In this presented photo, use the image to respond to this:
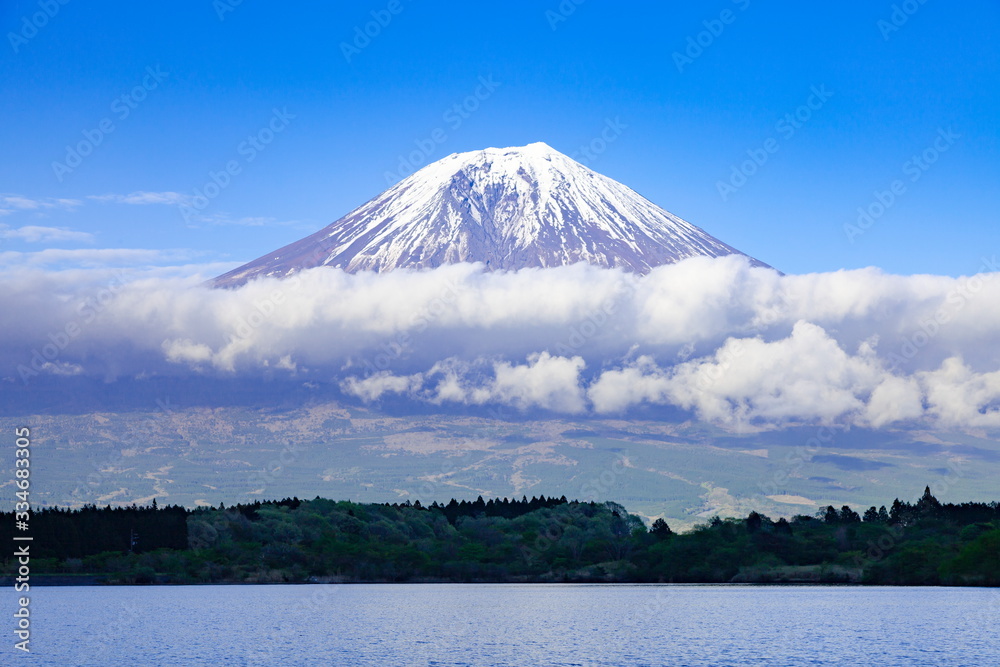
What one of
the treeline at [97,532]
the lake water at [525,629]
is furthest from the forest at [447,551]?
the lake water at [525,629]

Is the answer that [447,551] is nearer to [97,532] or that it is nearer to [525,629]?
[97,532]

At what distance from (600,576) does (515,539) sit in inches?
708

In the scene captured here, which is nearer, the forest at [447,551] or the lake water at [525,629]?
→ the lake water at [525,629]

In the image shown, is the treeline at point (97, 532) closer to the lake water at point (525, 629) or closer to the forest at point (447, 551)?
the forest at point (447, 551)

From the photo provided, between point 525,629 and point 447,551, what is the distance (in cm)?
9054

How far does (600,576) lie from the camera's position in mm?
162625

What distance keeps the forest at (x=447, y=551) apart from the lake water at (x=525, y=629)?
2145cm

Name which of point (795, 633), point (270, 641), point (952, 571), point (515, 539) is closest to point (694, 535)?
point (515, 539)

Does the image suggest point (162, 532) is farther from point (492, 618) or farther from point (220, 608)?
point (492, 618)

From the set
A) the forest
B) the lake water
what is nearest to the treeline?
the forest

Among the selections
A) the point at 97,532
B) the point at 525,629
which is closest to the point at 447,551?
the point at 97,532

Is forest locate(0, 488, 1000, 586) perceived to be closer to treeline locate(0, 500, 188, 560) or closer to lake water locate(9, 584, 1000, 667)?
treeline locate(0, 500, 188, 560)

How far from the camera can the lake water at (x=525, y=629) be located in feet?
215

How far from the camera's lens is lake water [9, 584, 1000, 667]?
6556 centimetres
